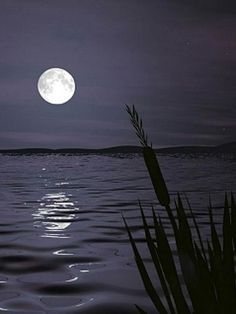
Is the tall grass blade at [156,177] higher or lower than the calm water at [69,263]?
higher

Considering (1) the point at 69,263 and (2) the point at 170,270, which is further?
(1) the point at 69,263

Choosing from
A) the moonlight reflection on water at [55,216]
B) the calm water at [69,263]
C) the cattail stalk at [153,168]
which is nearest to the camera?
the cattail stalk at [153,168]

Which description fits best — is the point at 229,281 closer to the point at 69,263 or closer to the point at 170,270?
the point at 170,270

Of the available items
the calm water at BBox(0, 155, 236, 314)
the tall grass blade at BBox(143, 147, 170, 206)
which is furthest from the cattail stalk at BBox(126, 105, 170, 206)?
the calm water at BBox(0, 155, 236, 314)

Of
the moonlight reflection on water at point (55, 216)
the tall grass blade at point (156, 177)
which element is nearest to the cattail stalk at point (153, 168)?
the tall grass blade at point (156, 177)

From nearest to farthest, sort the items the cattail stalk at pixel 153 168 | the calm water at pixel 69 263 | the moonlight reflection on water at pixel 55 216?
the cattail stalk at pixel 153 168 < the calm water at pixel 69 263 < the moonlight reflection on water at pixel 55 216

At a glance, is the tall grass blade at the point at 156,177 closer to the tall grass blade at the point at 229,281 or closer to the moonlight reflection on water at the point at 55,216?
the tall grass blade at the point at 229,281

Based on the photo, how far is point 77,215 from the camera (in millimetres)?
16812

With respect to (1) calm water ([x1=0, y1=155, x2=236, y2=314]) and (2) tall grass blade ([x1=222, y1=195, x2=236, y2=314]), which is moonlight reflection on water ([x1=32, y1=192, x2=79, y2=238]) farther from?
(2) tall grass blade ([x1=222, y1=195, x2=236, y2=314])

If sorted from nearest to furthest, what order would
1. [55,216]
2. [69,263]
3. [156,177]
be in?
[156,177], [69,263], [55,216]

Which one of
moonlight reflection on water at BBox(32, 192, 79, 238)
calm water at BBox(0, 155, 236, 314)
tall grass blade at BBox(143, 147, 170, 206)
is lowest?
moonlight reflection on water at BBox(32, 192, 79, 238)

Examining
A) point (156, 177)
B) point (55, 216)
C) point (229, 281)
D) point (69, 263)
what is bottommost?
point (55, 216)

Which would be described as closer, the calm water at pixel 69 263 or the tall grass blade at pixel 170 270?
the tall grass blade at pixel 170 270

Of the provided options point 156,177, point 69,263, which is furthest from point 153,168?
point 69,263
